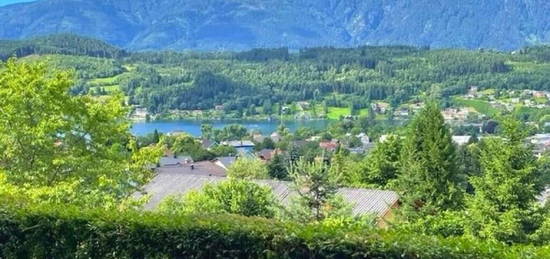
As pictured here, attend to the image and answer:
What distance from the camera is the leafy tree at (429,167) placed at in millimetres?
26448

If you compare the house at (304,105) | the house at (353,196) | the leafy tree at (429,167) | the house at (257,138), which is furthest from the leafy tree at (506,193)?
the house at (304,105)

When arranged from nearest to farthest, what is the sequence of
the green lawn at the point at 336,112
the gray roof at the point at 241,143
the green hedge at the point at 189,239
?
the green hedge at the point at 189,239
the gray roof at the point at 241,143
the green lawn at the point at 336,112

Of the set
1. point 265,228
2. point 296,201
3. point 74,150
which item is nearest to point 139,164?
point 74,150

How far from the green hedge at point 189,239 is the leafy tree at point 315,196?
809cm

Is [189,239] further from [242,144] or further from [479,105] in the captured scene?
[479,105]

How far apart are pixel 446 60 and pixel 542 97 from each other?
39.2 metres

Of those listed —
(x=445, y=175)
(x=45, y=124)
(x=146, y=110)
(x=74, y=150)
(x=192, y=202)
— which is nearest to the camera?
(x=45, y=124)

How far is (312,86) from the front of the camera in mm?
189500

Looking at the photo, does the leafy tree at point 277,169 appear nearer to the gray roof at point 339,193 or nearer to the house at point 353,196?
the gray roof at point 339,193

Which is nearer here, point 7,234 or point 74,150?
point 7,234

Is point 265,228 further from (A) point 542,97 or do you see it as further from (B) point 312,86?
(B) point 312,86

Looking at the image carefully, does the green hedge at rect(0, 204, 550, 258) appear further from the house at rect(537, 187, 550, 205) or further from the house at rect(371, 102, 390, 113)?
the house at rect(371, 102, 390, 113)

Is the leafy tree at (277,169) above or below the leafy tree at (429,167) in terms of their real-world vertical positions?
below

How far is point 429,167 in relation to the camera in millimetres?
27688
